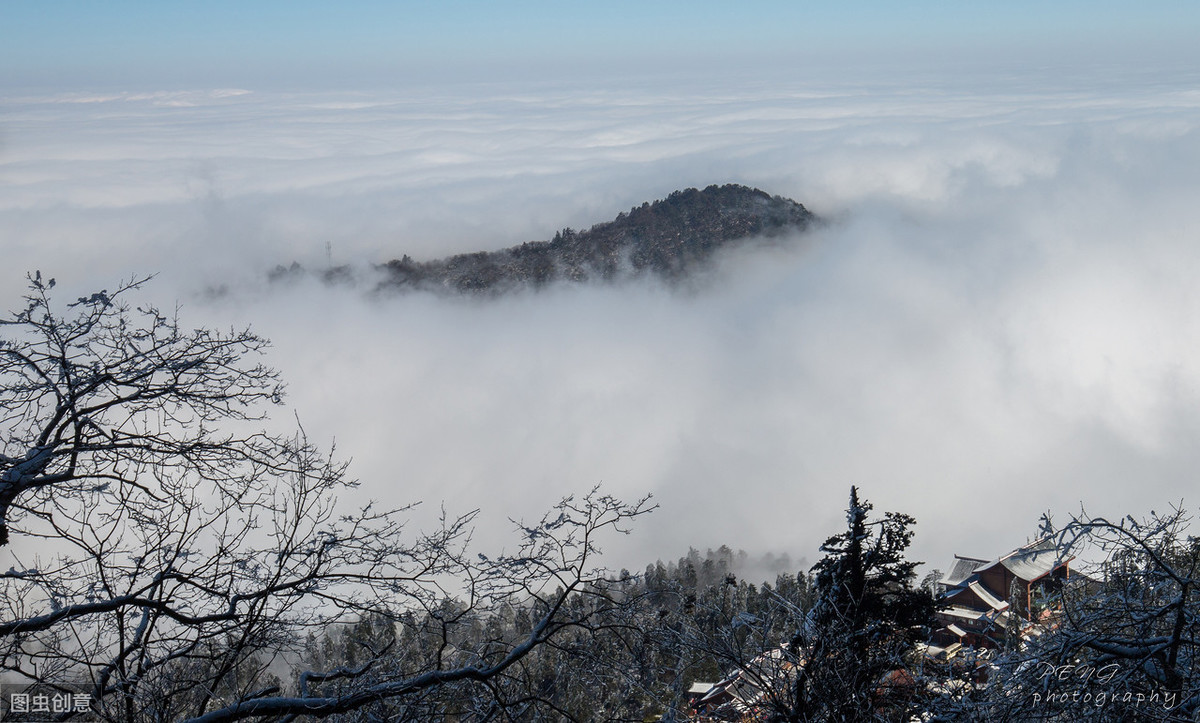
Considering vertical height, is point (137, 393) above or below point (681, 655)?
above

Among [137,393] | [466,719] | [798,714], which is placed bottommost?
[798,714]

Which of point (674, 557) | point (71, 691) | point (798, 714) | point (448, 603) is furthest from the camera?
point (674, 557)

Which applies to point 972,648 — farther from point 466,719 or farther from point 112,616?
Answer: point 112,616

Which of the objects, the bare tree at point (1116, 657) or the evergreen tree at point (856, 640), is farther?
the evergreen tree at point (856, 640)

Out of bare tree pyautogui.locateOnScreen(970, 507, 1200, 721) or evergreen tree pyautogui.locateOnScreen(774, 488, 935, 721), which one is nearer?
bare tree pyautogui.locateOnScreen(970, 507, 1200, 721)

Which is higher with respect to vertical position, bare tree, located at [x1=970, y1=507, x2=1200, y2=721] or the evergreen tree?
bare tree, located at [x1=970, y1=507, x2=1200, y2=721]

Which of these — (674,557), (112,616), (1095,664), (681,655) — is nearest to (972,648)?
(1095,664)

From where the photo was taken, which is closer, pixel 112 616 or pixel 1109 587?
pixel 112 616

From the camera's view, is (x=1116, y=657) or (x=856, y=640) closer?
(x=1116, y=657)

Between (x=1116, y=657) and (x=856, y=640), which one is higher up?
(x=1116, y=657)

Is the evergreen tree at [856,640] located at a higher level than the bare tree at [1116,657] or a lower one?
lower

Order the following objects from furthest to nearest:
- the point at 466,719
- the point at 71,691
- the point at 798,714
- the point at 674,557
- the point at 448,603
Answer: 1. the point at 674,557
2. the point at 798,714
3. the point at 448,603
4. the point at 466,719
5. the point at 71,691
